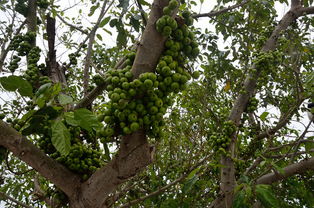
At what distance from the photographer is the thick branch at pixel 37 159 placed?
68.2 inches

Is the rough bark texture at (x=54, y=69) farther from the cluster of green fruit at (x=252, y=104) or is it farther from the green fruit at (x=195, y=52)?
the cluster of green fruit at (x=252, y=104)

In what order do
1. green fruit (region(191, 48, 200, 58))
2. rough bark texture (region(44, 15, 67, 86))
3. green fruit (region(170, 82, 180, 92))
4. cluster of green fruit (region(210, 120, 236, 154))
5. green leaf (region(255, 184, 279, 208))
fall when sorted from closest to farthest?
green fruit (region(170, 82, 180, 92)) < green fruit (region(191, 48, 200, 58)) < green leaf (region(255, 184, 279, 208)) < rough bark texture (region(44, 15, 67, 86)) < cluster of green fruit (region(210, 120, 236, 154))

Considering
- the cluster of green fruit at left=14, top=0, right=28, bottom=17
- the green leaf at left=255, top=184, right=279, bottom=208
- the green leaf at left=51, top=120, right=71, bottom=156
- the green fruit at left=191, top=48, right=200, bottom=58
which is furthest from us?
the cluster of green fruit at left=14, top=0, right=28, bottom=17

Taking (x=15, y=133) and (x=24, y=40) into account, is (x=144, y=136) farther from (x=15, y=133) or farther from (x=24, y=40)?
(x=24, y=40)

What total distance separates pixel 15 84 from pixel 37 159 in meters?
0.53

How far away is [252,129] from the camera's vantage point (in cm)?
420

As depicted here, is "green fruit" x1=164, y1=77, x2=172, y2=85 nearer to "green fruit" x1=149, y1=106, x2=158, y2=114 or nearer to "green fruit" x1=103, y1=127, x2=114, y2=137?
"green fruit" x1=149, y1=106, x2=158, y2=114

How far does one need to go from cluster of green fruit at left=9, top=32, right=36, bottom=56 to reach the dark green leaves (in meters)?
1.70

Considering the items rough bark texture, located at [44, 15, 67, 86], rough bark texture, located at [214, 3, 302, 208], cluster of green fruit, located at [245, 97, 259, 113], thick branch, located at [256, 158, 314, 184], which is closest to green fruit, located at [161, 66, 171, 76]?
rough bark texture, located at [44, 15, 67, 86]

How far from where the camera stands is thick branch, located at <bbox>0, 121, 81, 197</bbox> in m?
1.73

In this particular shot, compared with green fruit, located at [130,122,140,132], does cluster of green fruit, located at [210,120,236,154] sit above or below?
above

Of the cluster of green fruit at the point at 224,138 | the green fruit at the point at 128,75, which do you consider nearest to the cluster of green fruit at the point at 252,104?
the cluster of green fruit at the point at 224,138

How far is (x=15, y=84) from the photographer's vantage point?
5.35 feet

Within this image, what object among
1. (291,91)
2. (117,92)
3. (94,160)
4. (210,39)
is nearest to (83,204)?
(94,160)
